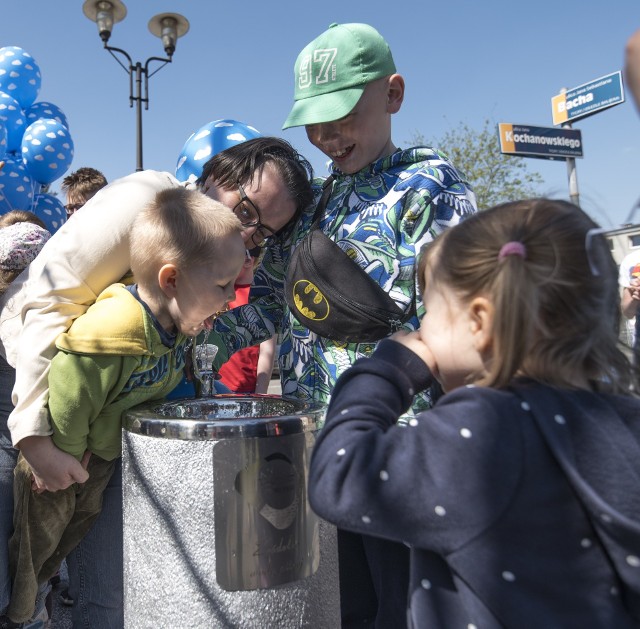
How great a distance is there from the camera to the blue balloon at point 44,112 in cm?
628

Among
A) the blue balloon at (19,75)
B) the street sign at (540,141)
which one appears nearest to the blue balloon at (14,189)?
the blue balloon at (19,75)

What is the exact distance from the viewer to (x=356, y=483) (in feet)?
3.31

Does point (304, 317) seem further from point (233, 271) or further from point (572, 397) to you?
point (572, 397)

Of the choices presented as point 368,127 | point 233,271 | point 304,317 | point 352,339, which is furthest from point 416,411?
point 368,127

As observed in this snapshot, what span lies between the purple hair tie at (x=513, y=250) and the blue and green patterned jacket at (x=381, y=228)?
1.89 feet

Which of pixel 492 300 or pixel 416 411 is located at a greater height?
pixel 492 300

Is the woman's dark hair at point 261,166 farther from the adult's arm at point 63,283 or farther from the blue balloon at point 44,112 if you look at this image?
the blue balloon at point 44,112

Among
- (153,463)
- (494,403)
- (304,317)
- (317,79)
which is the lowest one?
(153,463)

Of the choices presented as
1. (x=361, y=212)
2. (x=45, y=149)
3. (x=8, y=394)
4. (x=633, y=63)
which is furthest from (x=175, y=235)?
(x=45, y=149)

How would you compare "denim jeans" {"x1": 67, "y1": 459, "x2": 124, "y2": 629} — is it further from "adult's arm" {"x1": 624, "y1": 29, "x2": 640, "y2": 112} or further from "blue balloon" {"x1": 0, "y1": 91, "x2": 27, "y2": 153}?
"blue balloon" {"x1": 0, "y1": 91, "x2": 27, "y2": 153}

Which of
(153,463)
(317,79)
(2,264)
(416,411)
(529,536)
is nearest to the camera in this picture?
(529,536)

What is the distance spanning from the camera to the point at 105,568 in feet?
5.95

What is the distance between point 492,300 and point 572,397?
19 cm

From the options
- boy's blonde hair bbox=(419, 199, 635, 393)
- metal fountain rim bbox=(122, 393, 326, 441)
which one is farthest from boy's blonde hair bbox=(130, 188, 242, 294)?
boy's blonde hair bbox=(419, 199, 635, 393)
